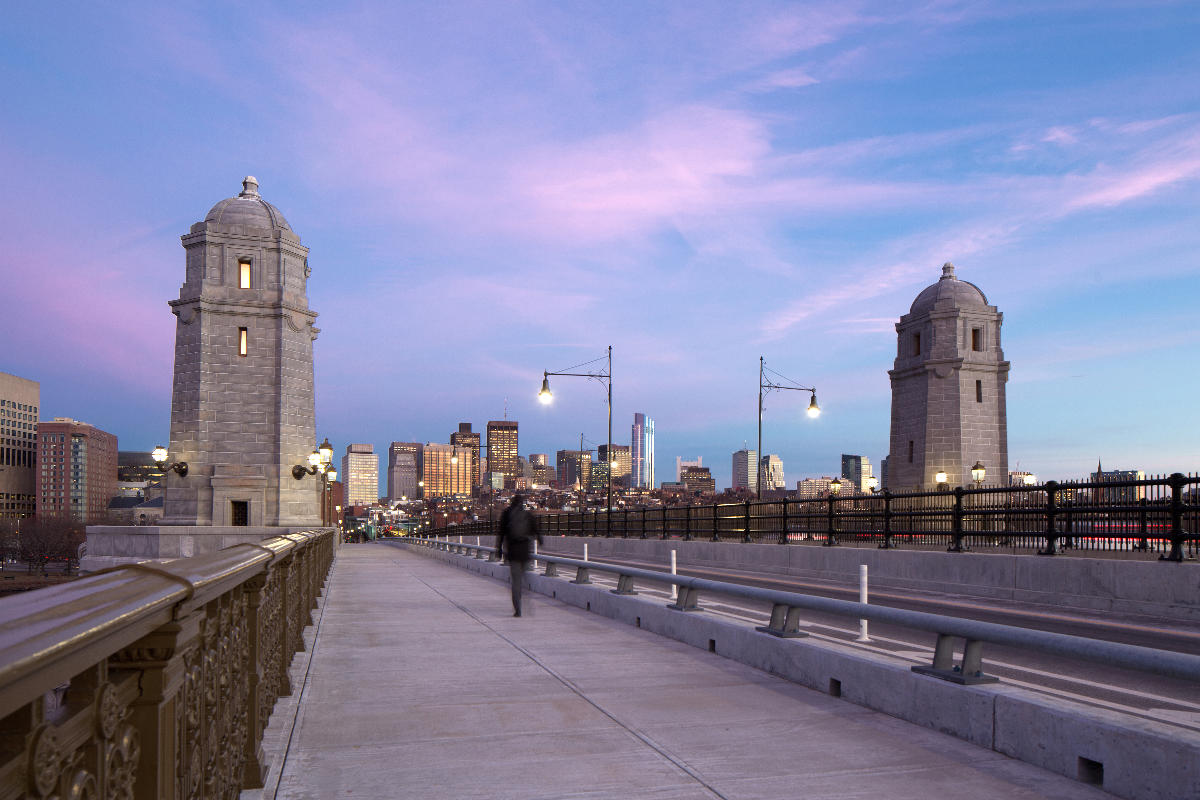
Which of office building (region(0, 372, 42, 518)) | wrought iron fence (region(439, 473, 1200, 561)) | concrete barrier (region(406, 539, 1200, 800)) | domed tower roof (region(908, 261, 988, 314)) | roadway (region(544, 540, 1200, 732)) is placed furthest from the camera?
office building (region(0, 372, 42, 518))

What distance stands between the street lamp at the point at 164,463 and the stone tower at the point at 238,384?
0.51 metres

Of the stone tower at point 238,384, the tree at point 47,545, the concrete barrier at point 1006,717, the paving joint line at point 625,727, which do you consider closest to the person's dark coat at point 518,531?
the paving joint line at point 625,727

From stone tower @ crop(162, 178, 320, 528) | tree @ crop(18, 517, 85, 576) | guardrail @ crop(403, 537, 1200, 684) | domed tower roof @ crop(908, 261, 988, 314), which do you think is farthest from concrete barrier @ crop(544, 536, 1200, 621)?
tree @ crop(18, 517, 85, 576)

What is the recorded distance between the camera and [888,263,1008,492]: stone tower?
41.4 m

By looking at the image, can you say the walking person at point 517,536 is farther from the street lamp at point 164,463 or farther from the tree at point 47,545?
the tree at point 47,545

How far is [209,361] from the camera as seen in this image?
5362cm

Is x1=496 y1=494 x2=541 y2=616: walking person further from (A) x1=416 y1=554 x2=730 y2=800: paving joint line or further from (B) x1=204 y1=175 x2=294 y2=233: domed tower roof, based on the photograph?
(B) x1=204 y1=175 x2=294 y2=233: domed tower roof

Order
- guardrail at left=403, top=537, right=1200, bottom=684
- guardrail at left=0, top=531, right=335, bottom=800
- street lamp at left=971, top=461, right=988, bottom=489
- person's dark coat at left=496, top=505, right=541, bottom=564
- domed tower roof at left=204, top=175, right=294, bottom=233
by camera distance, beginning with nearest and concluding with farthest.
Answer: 1. guardrail at left=0, top=531, right=335, bottom=800
2. guardrail at left=403, top=537, right=1200, bottom=684
3. person's dark coat at left=496, top=505, right=541, bottom=564
4. street lamp at left=971, top=461, right=988, bottom=489
5. domed tower roof at left=204, top=175, right=294, bottom=233

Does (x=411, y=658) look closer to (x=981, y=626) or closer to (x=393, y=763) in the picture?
(x=393, y=763)

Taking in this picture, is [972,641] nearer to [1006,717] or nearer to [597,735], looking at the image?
[1006,717]

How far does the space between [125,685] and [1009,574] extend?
16291mm

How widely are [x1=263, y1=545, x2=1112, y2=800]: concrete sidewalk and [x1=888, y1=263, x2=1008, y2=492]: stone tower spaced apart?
3297cm

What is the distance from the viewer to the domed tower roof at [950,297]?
42.5 meters

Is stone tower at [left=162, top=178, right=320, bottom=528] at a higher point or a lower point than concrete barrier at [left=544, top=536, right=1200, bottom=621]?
higher
